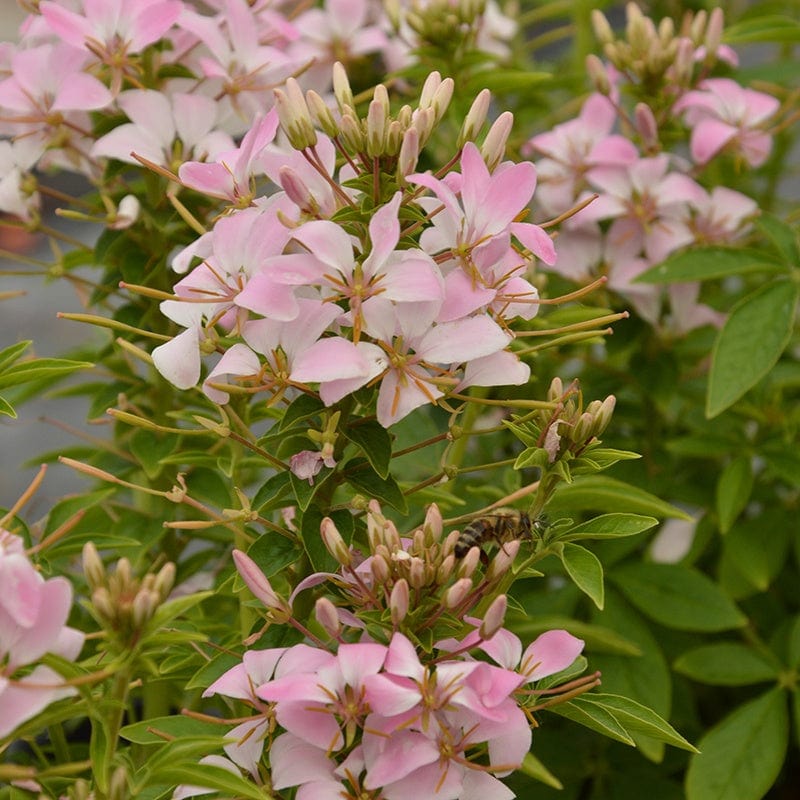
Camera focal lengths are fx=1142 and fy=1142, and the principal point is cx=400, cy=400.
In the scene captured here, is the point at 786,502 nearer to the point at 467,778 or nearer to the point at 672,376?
the point at 672,376

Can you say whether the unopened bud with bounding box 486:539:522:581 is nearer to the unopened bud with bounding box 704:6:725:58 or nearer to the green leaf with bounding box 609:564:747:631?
the green leaf with bounding box 609:564:747:631

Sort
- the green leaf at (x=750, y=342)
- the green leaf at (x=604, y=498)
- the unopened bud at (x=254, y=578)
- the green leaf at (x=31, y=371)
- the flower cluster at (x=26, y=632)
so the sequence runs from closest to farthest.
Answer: the flower cluster at (x=26, y=632), the unopened bud at (x=254, y=578), the green leaf at (x=31, y=371), the green leaf at (x=604, y=498), the green leaf at (x=750, y=342)

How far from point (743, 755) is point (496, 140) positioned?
630 mm

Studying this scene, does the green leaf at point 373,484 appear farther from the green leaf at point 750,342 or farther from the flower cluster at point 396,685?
the green leaf at point 750,342

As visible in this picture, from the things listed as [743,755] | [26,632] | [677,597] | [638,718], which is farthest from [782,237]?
[26,632]

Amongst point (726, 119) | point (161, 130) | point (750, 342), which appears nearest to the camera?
point (161, 130)

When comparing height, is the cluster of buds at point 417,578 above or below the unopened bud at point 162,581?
below

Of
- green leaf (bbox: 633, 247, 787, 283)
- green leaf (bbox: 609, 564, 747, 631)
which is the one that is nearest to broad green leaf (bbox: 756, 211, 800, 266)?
green leaf (bbox: 633, 247, 787, 283)

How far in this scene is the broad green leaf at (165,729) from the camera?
67cm

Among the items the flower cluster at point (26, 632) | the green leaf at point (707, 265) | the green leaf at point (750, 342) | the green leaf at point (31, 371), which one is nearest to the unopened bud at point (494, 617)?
the flower cluster at point (26, 632)

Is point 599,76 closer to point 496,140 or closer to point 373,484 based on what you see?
point 496,140

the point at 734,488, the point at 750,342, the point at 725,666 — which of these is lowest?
the point at 725,666

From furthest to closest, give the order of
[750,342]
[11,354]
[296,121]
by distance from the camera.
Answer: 1. [750,342]
2. [11,354]
3. [296,121]

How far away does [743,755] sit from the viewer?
102cm
